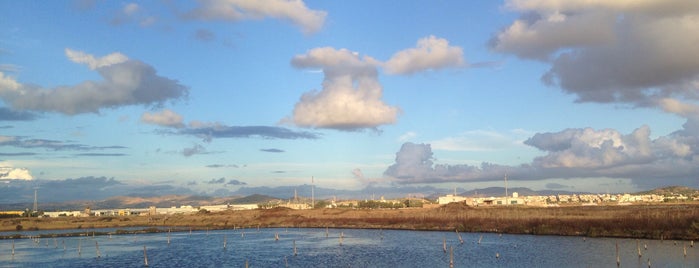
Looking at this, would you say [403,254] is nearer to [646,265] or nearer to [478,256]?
[478,256]

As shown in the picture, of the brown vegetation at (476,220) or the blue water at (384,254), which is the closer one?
the blue water at (384,254)

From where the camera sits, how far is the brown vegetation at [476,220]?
80.9 m

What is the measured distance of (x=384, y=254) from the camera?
74500mm

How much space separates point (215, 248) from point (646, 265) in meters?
61.5

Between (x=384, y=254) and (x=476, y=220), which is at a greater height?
(x=476, y=220)

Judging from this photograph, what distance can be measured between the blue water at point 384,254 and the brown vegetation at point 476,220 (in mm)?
3764

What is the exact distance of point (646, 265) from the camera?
5391cm

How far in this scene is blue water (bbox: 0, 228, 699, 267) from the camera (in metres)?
61.4

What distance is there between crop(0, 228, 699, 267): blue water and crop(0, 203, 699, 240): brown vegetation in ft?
12.4

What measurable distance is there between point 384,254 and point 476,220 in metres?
45.1

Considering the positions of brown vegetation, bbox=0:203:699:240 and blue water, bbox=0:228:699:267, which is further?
brown vegetation, bbox=0:203:699:240

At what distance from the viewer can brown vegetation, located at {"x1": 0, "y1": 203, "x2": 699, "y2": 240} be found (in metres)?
80.9

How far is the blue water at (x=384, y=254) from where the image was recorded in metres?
61.4

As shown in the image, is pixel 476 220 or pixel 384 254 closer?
pixel 384 254
